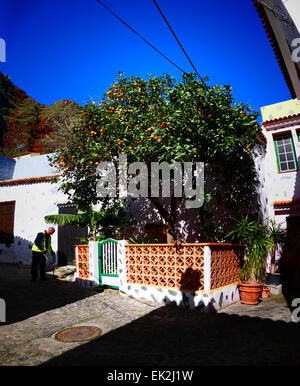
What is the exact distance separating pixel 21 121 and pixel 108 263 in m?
31.2

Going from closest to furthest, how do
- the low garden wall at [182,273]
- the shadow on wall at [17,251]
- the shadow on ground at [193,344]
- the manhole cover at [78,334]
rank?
the shadow on ground at [193,344]
the manhole cover at [78,334]
the low garden wall at [182,273]
the shadow on wall at [17,251]

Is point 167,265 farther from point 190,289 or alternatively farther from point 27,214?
point 27,214

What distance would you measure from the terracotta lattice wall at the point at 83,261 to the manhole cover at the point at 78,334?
384 centimetres

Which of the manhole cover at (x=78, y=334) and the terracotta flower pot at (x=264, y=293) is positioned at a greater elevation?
the manhole cover at (x=78, y=334)

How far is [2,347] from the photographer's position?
13.8ft

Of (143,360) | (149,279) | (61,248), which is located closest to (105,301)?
(149,279)

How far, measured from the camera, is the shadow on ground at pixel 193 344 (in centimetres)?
366

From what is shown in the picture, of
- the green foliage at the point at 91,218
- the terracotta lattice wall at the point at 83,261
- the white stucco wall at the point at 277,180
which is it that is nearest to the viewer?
the terracotta lattice wall at the point at 83,261

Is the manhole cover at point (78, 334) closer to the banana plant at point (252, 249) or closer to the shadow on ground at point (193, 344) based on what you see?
the shadow on ground at point (193, 344)

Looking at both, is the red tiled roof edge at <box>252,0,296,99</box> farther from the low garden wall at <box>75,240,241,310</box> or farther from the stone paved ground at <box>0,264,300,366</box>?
the stone paved ground at <box>0,264,300,366</box>

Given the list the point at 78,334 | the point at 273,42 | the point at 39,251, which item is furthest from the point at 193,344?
the point at 273,42

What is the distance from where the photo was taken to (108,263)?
8188 millimetres

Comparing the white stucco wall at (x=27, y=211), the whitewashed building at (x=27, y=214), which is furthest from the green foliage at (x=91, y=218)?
the white stucco wall at (x=27, y=211)

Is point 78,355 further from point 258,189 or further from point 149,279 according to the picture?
point 258,189
